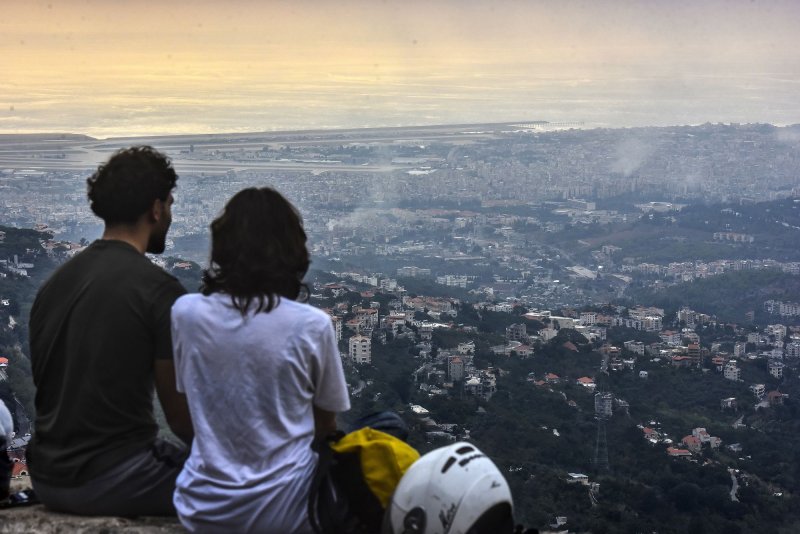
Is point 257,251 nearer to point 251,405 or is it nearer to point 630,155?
point 251,405

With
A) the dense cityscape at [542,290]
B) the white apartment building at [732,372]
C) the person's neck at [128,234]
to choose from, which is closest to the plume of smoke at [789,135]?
the dense cityscape at [542,290]

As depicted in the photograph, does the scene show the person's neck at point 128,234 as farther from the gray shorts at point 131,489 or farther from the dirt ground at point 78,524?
the dirt ground at point 78,524

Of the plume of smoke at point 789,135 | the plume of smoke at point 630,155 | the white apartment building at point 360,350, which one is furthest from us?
the plume of smoke at point 789,135

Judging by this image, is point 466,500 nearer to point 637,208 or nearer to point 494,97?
point 637,208

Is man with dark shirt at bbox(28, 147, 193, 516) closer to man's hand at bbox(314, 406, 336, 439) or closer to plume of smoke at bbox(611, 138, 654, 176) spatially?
man's hand at bbox(314, 406, 336, 439)

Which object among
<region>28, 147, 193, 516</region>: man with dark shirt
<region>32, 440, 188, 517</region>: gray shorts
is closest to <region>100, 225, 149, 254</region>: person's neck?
<region>28, 147, 193, 516</region>: man with dark shirt

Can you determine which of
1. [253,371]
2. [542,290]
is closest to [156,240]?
[253,371]
